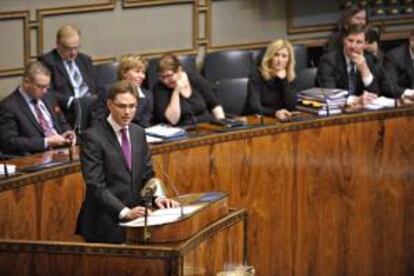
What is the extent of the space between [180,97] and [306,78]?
57.6 inches

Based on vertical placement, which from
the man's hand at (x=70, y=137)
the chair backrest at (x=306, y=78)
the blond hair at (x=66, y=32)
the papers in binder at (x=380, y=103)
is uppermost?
the blond hair at (x=66, y=32)

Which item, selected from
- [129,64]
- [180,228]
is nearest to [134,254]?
[180,228]

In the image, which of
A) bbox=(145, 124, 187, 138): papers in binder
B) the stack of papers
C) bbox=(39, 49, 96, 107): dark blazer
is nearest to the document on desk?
the stack of papers

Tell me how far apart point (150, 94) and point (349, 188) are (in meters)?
1.29

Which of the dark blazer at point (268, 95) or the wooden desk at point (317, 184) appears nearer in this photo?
the wooden desk at point (317, 184)

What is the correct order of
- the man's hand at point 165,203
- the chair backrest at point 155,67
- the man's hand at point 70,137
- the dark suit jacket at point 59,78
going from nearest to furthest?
the man's hand at point 165,203 < the man's hand at point 70,137 < the dark suit jacket at point 59,78 < the chair backrest at point 155,67

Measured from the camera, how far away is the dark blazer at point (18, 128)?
6324 mm

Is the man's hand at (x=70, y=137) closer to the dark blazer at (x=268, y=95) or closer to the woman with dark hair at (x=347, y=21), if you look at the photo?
the dark blazer at (x=268, y=95)

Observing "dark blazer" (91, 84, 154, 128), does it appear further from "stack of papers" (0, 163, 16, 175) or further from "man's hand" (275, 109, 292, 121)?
"stack of papers" (0, 163, 16, 175)

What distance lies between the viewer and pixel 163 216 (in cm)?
476

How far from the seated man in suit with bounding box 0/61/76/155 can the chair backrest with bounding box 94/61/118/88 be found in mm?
1211

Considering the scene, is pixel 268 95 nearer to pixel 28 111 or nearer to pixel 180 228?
pixel 28 111

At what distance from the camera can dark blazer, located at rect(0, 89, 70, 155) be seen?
6324 mm

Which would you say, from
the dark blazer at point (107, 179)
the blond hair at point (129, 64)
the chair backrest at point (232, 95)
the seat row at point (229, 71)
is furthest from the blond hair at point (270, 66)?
the dark blazer at point (107, 179)
